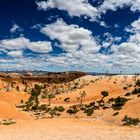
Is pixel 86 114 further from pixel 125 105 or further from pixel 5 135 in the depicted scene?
pixel 5 135

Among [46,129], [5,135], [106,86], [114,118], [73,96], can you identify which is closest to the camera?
[5,135]

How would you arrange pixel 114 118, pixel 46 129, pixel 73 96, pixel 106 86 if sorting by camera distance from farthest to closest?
1. pixel 106 86
2. pixel 73 96
3. pixel 114 118
4. pixel 46 129

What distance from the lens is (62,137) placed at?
24344 mm

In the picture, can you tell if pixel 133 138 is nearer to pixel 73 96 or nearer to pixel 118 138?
pixel 118 138

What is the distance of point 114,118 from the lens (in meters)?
43.0

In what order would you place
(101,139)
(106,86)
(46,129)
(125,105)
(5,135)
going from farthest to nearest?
1. (106,86)
2. (125,105)
3. (46,129)
4. (5,135)
5. (101,139)

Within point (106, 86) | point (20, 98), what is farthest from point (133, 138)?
point (106, 86)

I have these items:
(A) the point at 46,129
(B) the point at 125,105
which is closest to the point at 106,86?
(B) the point at 125,105

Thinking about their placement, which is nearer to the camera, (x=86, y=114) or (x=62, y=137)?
(x=62, y=137)

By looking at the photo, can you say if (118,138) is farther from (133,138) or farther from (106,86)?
(106,86)

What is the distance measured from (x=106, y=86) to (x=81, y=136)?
267 feet

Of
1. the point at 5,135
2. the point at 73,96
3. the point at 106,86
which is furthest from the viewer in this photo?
the point at 106,86

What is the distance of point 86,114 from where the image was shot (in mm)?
50281

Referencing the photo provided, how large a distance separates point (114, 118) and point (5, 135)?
21.1 meters
